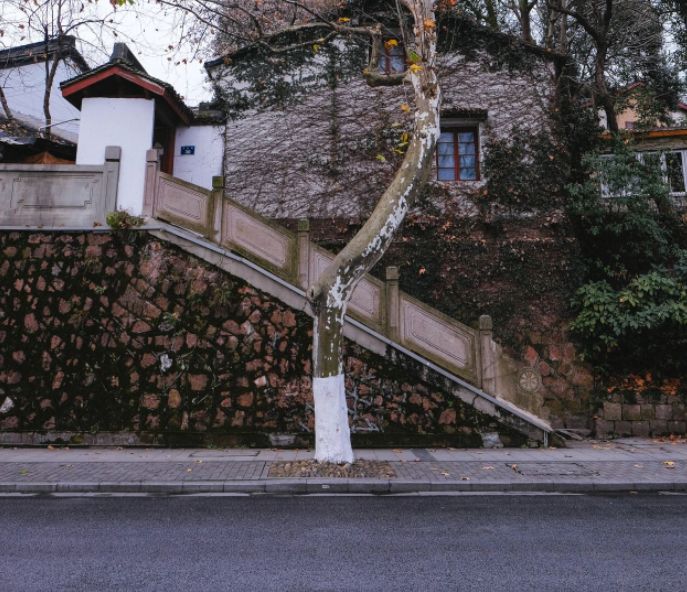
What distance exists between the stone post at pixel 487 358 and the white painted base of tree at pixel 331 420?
362 cm

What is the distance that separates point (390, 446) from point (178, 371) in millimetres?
4307

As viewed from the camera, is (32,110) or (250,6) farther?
(32,110)

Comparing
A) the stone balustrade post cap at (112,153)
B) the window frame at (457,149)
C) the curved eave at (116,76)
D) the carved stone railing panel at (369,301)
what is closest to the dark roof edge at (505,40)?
the window frame at (457,149)

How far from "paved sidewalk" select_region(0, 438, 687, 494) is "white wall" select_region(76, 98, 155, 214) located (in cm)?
703

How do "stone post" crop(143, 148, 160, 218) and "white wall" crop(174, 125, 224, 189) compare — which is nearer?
"stone post" crop(143, 148, 160, 218)

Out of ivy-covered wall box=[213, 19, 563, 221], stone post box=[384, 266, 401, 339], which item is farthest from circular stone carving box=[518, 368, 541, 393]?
ivy-covered wall box=[213, 19, 563, 221]

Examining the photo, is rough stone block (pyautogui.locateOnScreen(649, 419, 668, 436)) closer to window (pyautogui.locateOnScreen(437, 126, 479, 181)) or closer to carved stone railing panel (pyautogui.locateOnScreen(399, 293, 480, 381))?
carved stone railing panel (pyautogui.locateOnScreen(399, 293, 480, 381))

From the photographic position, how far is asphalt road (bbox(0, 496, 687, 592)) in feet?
12.9

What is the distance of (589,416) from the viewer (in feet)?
39.0

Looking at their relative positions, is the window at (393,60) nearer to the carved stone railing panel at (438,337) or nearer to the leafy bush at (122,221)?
the carved stone railing panel at (438,337)

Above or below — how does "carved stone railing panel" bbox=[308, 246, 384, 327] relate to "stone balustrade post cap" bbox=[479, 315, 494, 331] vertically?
above

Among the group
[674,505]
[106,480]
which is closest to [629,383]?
[674,505]

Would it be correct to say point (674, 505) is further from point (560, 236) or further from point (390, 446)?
point (560, 236)

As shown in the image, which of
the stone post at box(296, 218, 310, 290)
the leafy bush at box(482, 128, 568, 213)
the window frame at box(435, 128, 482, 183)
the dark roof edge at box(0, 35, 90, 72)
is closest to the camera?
the stone post at box(296, 218, 310, 290)
